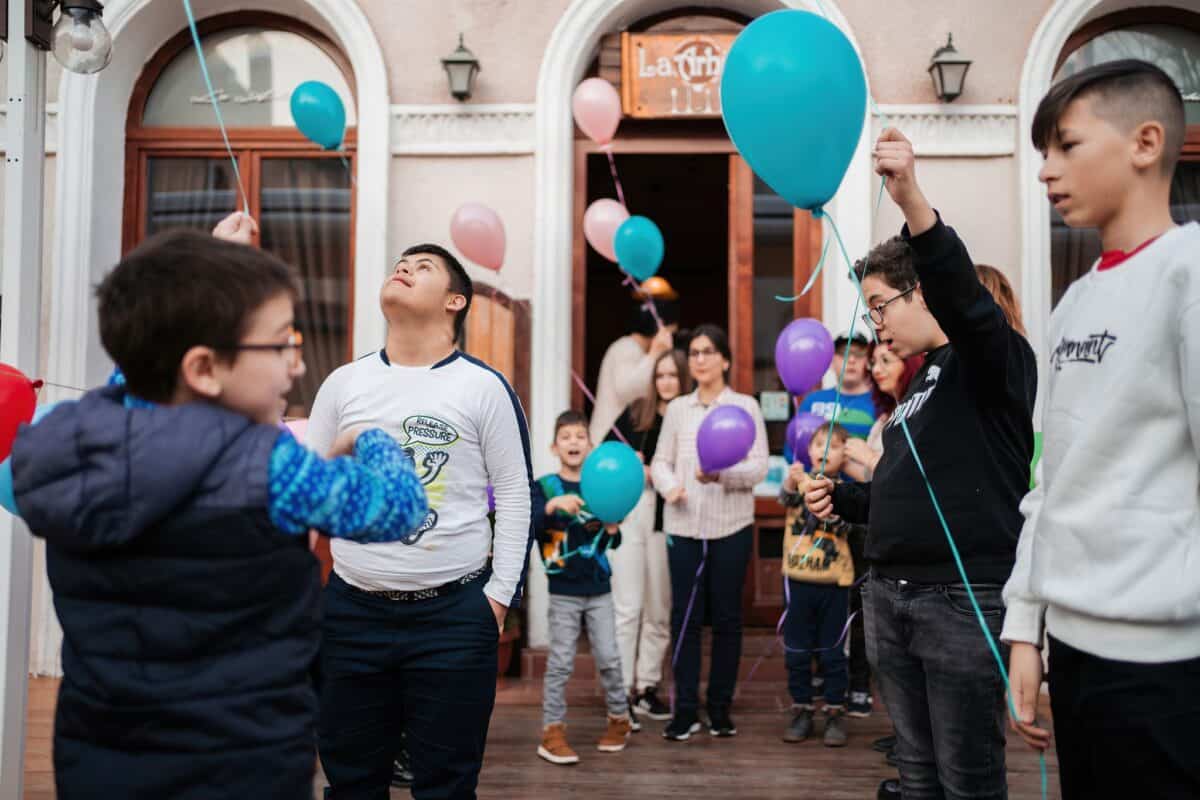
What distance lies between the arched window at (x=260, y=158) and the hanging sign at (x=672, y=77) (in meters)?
1.71

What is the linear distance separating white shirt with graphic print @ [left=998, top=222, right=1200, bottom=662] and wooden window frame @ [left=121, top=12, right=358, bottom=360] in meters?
4.73

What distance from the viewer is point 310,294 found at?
5.69 meters

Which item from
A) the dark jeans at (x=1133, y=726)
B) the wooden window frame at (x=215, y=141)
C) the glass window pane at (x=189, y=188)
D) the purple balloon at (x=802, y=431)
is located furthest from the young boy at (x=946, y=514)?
the glass window pane at (x=189, y=188)

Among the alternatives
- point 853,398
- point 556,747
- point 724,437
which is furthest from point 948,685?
point 853,398

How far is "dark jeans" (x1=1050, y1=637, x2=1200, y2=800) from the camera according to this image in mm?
1327

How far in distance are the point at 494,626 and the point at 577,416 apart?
2.05 m

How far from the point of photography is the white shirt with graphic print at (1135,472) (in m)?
1.34

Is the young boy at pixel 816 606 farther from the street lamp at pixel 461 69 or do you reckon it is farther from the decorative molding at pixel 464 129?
the street lamp at pixel 461 69

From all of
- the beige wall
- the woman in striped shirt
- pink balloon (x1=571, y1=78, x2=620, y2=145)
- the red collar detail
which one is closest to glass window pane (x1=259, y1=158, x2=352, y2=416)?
the beige wall

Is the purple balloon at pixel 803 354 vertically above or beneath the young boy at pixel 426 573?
above

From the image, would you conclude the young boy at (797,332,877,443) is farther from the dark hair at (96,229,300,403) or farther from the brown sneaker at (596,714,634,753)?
the dark hair at (96,229,300,403)

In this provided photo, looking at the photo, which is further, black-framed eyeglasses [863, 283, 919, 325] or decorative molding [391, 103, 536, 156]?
decorative molding [391, 103, 536, 156]

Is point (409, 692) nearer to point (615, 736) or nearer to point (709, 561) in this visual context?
point (615, 736)

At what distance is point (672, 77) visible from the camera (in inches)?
216
